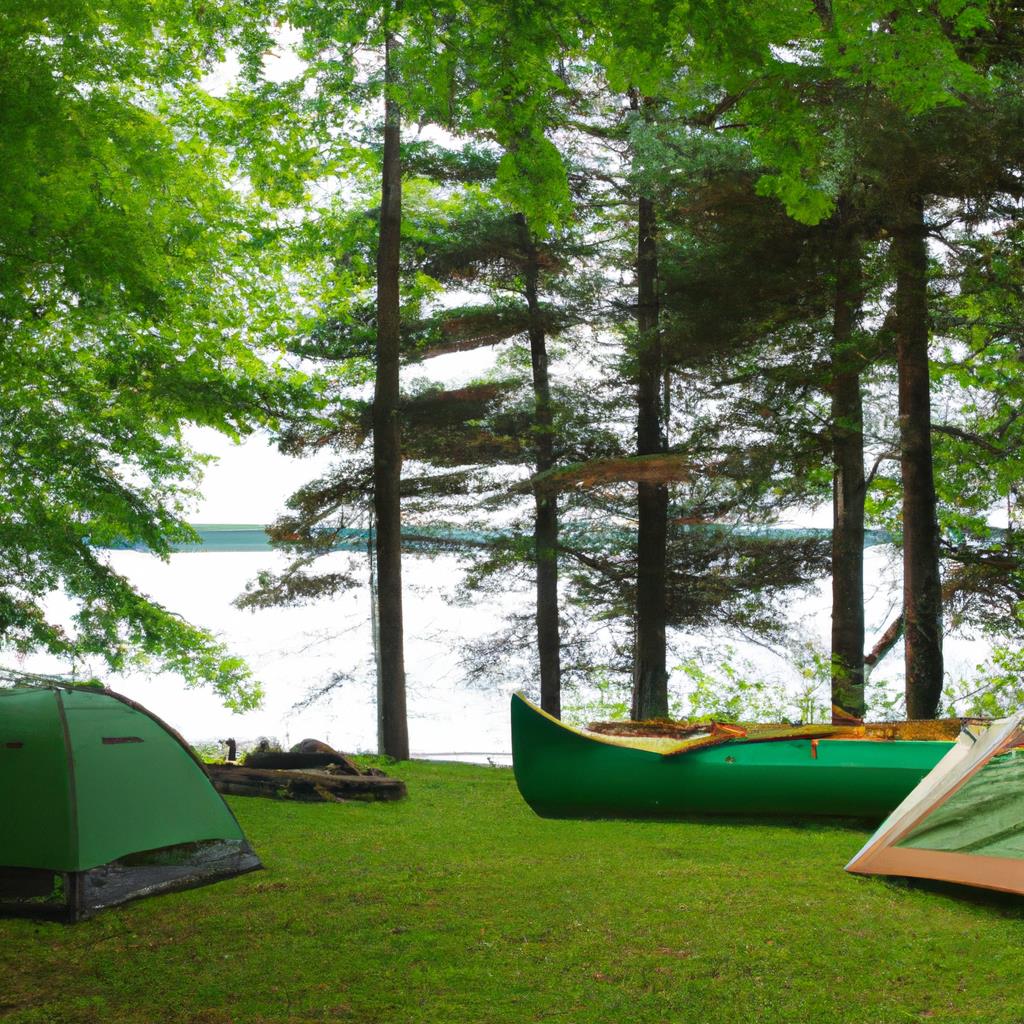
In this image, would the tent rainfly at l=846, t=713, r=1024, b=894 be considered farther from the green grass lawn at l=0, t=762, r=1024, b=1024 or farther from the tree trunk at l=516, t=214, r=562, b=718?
the tree trunk at l=516, t=214, r=562, b=718

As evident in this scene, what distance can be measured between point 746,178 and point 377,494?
4.78 m

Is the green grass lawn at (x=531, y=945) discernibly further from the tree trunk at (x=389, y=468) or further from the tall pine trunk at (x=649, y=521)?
the tall pine trunk at (x=649, y=521)

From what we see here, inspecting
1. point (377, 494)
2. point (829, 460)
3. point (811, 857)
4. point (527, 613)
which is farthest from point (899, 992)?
point (527, 613)

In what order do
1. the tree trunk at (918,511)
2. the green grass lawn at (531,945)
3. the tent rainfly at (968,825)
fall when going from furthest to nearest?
the tree trunk at (918,511) → the tent rainfly at (968,825) → the green grass lawn at (531,945)

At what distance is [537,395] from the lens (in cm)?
1270

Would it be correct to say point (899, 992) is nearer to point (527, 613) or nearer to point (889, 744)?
point (889, 744)

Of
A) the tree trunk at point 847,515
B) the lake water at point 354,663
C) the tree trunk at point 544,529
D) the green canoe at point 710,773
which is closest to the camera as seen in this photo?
the green canoe at point 710,773

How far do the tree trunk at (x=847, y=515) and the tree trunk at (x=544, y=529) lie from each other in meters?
3.84

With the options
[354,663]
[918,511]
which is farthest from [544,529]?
[918,511]

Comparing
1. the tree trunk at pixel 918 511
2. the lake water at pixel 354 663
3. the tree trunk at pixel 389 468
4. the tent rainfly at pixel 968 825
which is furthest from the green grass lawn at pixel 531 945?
the lake water at pixel 354 663

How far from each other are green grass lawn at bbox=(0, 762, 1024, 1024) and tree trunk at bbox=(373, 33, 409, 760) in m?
4.67

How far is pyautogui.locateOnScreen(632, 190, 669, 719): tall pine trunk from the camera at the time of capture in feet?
39.3

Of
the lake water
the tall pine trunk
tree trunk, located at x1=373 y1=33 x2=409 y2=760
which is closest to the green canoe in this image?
tree trunk, located at x1=373 y1=33 x2=409 y2=760

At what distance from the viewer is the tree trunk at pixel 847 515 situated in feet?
32.4
